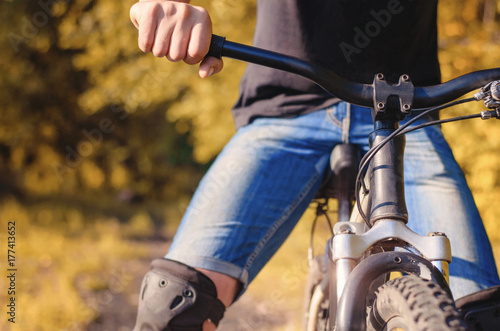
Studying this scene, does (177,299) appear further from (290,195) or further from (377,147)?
(377,147)

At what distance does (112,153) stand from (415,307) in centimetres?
884

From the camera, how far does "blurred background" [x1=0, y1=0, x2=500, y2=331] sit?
4.36 metres

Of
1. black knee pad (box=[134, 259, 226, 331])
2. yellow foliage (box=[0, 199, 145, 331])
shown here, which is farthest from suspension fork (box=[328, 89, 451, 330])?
yellow foliage (box=[0, 199, 145, 331])

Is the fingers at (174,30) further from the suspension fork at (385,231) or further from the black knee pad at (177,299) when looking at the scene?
the black knee pad at (177,299)

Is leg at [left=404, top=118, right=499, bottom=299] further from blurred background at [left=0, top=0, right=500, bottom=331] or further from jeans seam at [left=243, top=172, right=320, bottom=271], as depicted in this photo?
blurred background at [left=0, top=0, right=500, bottom=331]

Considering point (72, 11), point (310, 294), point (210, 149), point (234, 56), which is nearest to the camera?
point (234, 56)

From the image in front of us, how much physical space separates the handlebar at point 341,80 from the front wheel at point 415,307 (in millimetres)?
405

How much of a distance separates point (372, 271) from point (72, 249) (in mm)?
5628

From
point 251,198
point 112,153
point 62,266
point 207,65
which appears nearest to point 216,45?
point 207,65

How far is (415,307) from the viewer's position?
886mm

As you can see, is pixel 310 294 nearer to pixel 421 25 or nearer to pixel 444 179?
pixel 444 179

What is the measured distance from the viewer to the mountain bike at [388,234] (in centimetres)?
92

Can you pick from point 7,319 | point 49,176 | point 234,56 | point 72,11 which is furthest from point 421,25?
point 49,176

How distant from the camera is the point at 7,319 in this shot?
13.4ft
